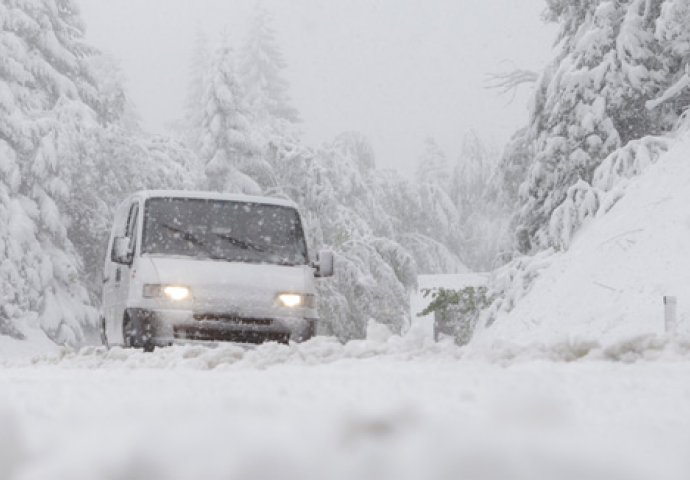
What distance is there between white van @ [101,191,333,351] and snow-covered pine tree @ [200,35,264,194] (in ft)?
61.2

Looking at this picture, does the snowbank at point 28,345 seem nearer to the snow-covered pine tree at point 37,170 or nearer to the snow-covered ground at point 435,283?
the snow-covered pine tree at point 37,170

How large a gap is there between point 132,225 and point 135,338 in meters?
1.54

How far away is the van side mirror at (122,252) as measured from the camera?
1110 centimetres

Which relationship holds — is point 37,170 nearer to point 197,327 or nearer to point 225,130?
point 225,130

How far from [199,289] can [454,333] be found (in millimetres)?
12182

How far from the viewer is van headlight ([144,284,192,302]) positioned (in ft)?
35.1


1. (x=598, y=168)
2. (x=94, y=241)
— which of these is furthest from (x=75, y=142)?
(x=598, y=168)

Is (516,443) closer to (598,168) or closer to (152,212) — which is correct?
(152,212)

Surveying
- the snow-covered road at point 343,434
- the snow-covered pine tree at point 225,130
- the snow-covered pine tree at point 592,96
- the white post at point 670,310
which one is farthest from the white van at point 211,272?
the snow-covered pine tree at point 225,130

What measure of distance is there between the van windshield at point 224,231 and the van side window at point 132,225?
190 millimetres

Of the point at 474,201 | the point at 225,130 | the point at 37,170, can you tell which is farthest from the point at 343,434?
the point at 474,201

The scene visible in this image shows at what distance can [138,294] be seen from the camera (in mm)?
10742

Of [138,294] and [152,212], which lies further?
[152,212]

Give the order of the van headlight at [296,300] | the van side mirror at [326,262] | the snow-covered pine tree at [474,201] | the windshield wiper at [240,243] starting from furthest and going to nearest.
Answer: the snow-covered pine tree at [474,201] → the van side mirror at [326,262] → the windshield wiper at [240,243] → the van headlight at [296,300]
